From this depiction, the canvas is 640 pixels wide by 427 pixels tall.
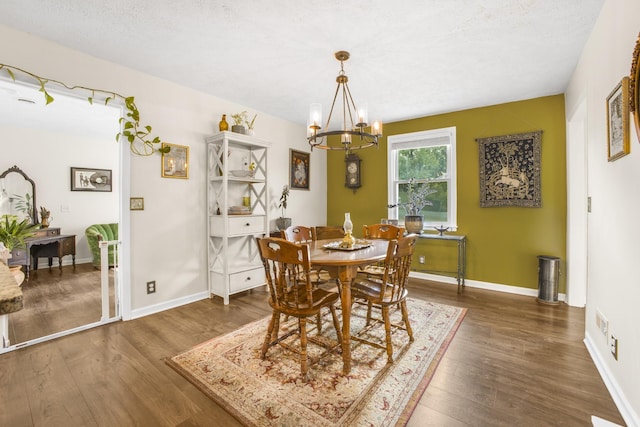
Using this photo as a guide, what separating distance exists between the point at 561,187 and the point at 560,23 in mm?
1983

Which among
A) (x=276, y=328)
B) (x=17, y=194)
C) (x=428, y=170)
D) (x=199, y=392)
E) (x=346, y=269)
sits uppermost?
(x=428, y=170)

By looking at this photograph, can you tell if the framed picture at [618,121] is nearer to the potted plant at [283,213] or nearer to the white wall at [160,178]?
the white wall at [160,178]

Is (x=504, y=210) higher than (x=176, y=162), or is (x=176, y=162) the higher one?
(x=176, y=162)

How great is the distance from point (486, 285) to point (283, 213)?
3.07 m

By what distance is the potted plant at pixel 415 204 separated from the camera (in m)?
3.98

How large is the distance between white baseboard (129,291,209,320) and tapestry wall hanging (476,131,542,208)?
3814 millimetres

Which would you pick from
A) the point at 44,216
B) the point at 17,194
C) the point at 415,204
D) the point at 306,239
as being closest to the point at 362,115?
the point at 306,239

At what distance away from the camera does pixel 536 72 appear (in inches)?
113

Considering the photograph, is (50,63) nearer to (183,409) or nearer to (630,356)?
(183,409)

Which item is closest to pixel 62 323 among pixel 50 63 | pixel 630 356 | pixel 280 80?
pixel 50 63

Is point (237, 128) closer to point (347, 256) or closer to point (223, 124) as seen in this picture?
point (223, 124)

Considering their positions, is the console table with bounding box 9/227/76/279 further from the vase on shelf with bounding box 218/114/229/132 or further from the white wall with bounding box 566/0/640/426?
the white wall with bounding box 566/0/640/426

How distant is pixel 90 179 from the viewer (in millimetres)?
5742

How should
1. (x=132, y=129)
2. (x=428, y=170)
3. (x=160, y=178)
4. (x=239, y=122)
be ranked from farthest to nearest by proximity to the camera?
(x=428, y=170), (x=239, y=122), (x=160, y=178), (x=132, y=129)
